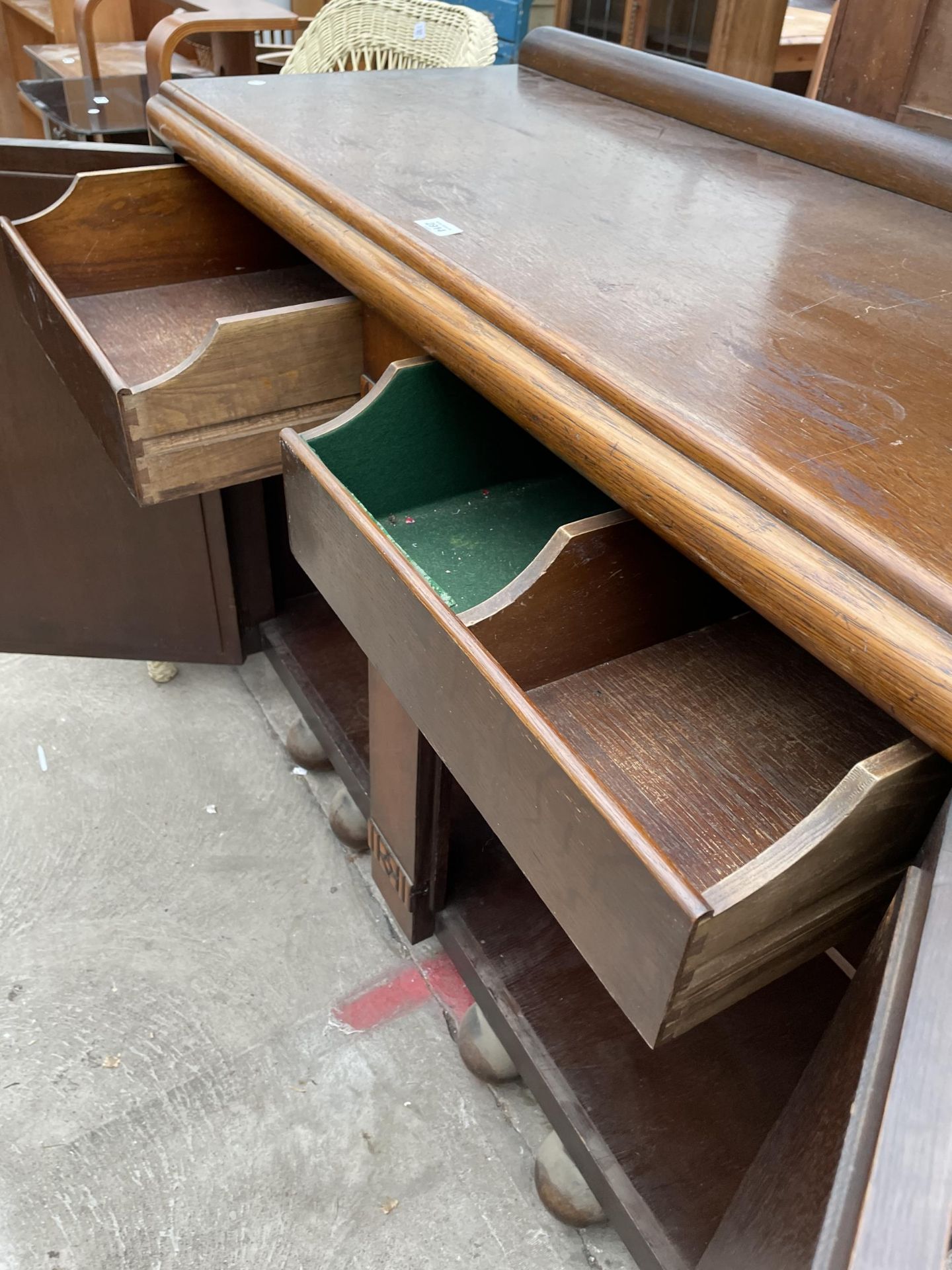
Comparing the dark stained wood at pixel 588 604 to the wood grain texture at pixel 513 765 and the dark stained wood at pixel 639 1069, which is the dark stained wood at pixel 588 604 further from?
the dark stained wood at pixel 639 1069

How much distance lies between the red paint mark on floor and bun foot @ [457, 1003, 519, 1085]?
0.07m

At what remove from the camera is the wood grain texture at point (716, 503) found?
43 centimetres

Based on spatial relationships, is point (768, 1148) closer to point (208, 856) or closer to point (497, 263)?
point (497, 263)

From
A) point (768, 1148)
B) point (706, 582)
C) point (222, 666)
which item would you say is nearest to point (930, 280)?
point (706, 582)

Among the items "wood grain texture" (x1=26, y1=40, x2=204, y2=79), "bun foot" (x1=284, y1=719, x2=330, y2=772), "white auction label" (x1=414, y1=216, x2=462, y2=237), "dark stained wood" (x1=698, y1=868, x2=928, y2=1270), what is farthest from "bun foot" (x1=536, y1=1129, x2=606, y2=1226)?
"wood grain texture" (x1=26, y1=40, x2=204, y2=79)

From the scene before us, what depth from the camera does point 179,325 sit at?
3.32ft

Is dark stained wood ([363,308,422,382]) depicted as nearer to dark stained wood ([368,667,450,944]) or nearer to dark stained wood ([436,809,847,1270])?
dark stained wood ([368,667,450,944])

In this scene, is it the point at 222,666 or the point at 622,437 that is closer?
the point at 622,437

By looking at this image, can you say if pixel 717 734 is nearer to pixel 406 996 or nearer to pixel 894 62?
pixel 406 996

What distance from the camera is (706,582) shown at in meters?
0.71

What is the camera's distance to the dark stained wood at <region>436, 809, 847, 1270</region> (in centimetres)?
80

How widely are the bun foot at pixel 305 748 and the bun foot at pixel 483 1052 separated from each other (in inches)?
17.5

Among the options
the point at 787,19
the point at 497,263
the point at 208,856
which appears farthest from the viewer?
the point at 787,19

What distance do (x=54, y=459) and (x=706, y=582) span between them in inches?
33.1
